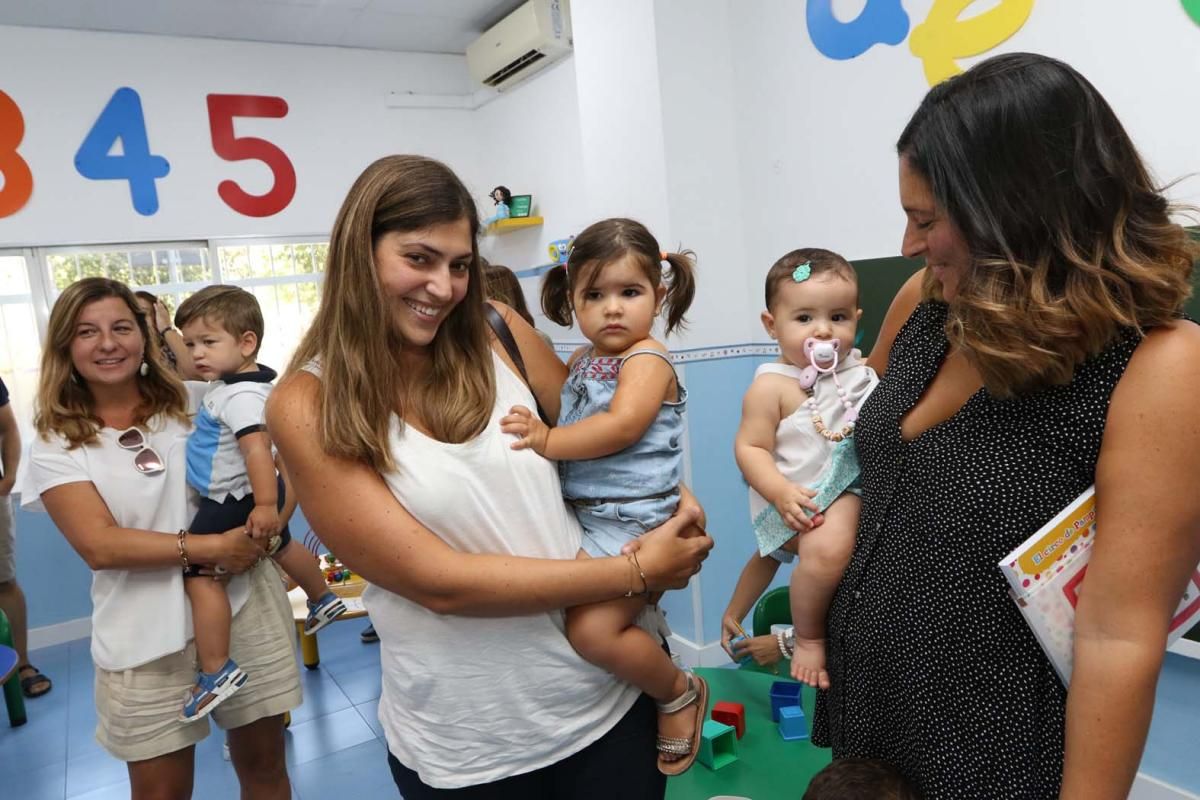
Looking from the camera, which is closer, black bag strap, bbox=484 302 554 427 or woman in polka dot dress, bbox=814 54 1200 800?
woman in polka dot dress, bbox=814 54 1200 800

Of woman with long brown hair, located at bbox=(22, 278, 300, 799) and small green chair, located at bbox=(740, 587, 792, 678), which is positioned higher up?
woman with long brown hair, located at bbox=(22, 278, 300, 799)

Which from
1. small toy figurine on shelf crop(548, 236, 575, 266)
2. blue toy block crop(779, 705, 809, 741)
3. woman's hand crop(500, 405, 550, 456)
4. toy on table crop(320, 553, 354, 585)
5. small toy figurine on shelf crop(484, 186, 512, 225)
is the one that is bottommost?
toy on table crop(320, 553, 354, 585)

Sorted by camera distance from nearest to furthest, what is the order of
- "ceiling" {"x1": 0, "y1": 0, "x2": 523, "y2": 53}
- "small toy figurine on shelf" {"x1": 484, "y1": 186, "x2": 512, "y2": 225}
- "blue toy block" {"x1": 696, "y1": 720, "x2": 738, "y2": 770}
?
"blue toy block" {"x1": 696, "y1": 720, "x2": 738, "y2": 770} < "ceiling" {"x1": 0, "y1": 0, "x2": 523, "y2": 53} < "small toy figurine on shelf" {"x1": 484, "y1": 186, "x2": 512, "y2": 225}

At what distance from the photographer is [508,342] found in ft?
4.82

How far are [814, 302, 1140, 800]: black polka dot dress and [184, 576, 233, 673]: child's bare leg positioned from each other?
173 centimetres

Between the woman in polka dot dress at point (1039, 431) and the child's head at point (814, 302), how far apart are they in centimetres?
72

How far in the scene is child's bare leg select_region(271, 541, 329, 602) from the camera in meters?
3.18

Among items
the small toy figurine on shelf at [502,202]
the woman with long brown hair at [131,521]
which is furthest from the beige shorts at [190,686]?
the small toy figurine on shelf at [502,202]

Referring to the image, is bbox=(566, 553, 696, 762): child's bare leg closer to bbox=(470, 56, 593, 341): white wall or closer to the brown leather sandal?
the brown leather sandal

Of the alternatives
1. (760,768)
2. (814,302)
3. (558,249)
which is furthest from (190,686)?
(558,249)

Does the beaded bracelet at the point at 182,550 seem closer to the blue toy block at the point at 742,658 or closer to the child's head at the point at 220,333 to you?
the child's head at the point at 220,333

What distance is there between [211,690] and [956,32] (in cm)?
334

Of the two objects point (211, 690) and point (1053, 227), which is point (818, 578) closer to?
point (1053, 227)

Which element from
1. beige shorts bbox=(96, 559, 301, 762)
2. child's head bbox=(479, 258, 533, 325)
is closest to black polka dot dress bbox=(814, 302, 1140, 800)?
beige shorts bbox=(96, 559, 301, 762)
